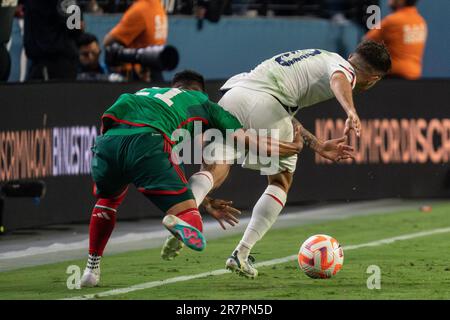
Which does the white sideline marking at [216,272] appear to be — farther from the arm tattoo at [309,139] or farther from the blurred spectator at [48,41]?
the blurred spectator at [48,41]

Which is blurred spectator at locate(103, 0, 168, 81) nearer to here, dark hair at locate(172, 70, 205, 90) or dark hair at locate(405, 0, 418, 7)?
dark hair at locate(405, 0, 418, 7)

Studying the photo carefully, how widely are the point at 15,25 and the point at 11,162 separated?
3.07 meters

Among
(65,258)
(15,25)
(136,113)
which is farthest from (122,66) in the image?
(136,113)

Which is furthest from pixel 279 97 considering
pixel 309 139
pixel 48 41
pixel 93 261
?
pixel 48 41

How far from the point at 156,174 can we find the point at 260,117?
147 centimetres

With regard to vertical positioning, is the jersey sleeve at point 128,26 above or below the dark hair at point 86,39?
above

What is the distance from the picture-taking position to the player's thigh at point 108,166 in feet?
30.0

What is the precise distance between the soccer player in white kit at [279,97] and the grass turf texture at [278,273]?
395 millimetres

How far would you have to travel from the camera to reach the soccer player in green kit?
29.7 ft

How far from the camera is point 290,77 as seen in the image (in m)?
10.4

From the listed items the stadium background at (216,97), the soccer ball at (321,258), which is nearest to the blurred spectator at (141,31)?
the stadium background at (216,97)

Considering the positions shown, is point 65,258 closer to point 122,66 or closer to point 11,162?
point 11,162

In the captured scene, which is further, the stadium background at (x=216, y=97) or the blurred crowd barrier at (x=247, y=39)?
the blurred crowd barrier at (x=247, y=39)

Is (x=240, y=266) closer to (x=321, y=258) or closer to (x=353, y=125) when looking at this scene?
(x=321, y=258)
